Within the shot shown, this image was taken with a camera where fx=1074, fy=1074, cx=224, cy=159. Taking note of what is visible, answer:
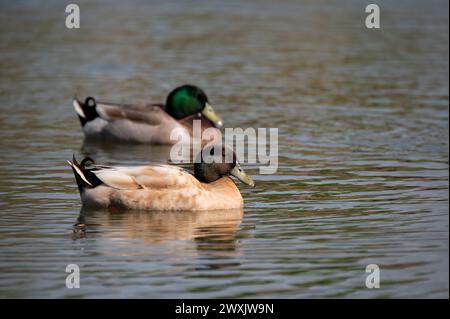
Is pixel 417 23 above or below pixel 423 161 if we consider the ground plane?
above

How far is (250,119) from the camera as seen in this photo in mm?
16391

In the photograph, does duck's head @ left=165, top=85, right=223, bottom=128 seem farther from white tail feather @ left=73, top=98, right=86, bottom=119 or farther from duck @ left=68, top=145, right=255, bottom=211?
duck @ left=68, top=145, right=255, bottom=211

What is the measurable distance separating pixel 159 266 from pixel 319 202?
2.93 meters

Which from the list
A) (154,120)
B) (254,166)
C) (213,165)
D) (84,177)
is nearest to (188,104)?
(154,120)

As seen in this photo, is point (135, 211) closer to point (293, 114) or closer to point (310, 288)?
point (310, 288)

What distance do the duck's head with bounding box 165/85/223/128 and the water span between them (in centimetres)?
66

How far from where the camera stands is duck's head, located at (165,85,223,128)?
15.6 meters

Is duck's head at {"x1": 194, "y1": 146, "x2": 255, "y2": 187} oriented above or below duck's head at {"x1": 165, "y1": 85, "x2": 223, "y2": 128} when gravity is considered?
below

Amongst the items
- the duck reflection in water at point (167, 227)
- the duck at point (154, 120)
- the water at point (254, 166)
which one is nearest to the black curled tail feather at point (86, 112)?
the duck at point (154, 120)

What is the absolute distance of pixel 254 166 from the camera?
13.2 meters

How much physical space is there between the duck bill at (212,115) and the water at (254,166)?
0.59 m

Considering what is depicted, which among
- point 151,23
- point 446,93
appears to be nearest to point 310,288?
point 446,93

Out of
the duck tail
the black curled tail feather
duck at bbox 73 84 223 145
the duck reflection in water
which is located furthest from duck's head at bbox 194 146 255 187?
the black curled tail feather

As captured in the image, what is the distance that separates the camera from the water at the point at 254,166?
8.45m
